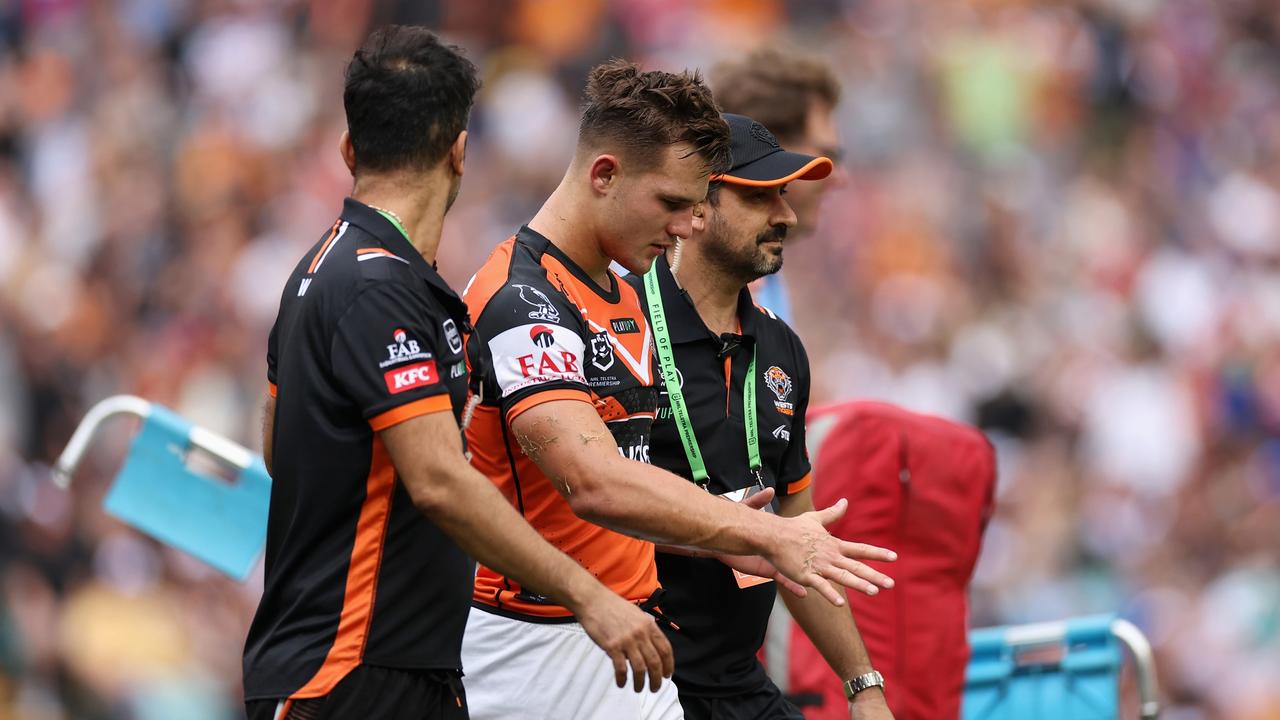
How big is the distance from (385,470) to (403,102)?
75cm

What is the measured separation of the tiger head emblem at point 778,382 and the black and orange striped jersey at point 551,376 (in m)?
0.50

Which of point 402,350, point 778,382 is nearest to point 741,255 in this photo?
point 778,382

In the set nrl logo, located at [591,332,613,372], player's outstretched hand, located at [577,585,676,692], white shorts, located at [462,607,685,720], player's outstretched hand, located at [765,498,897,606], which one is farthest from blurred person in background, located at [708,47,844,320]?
player's outstretched hand, located at [577,585,676,692]

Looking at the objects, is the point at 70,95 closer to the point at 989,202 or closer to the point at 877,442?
the point at 989,202

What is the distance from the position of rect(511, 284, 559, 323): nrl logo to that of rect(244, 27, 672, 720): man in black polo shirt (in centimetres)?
30

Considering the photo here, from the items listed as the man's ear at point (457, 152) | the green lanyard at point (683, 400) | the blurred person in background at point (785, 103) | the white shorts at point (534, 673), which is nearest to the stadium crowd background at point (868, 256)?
the blurred person in background at point (785, 103)

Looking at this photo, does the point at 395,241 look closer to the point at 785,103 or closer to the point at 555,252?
the point at 555,252

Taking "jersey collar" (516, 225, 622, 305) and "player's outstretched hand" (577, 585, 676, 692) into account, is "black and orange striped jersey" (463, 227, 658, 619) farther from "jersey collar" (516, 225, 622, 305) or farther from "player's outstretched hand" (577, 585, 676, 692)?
"player's outstretched hand" (577, 585, 676, 692)

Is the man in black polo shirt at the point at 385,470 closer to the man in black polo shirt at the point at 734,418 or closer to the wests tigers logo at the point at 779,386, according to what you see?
the man in black polo shirt at the point at 734,418

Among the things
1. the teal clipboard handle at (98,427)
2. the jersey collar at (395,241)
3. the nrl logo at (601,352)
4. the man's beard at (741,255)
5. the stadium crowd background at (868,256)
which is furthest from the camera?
the stadium crowd background at (868,256)

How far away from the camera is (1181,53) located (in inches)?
544

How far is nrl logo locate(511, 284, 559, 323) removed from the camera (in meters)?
3.86

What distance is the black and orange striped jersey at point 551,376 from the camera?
381 centimetres

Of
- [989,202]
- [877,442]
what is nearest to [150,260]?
[989,202]
